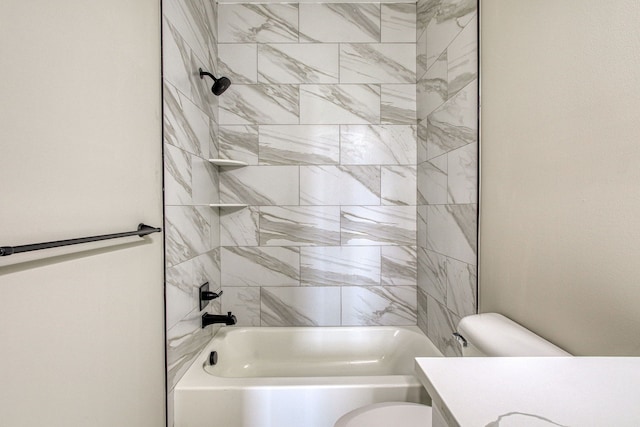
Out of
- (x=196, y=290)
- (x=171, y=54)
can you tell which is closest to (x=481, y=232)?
(x=196, y=290)

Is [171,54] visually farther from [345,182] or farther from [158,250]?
[345,182]

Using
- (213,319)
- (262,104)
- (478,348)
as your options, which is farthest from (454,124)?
(213,319)

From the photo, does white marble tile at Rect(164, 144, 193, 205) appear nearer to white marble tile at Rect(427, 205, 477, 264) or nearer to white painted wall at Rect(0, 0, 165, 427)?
white painted wall at Rect(0, 0, 165, 427)

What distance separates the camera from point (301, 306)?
196 centimetres

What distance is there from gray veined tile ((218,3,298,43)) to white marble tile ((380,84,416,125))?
71 centimetres

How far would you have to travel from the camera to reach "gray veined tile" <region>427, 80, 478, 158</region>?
120 cm

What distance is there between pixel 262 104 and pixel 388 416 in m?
1.83

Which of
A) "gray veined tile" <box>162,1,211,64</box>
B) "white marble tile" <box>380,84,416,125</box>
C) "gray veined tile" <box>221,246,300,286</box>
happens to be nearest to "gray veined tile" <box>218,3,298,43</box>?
"gray veined tile" <box>162,1,211,64</box>

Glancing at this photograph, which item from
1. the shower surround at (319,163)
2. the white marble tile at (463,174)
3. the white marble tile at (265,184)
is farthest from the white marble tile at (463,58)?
the white marble tile at (265,184)

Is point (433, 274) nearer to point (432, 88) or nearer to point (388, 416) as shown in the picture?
point (388, 416)

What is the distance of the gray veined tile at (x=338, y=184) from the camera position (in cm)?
195

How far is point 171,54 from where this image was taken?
1.29 metres

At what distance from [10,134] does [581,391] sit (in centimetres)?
108

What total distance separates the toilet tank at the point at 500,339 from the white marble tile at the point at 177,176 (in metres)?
1.23
